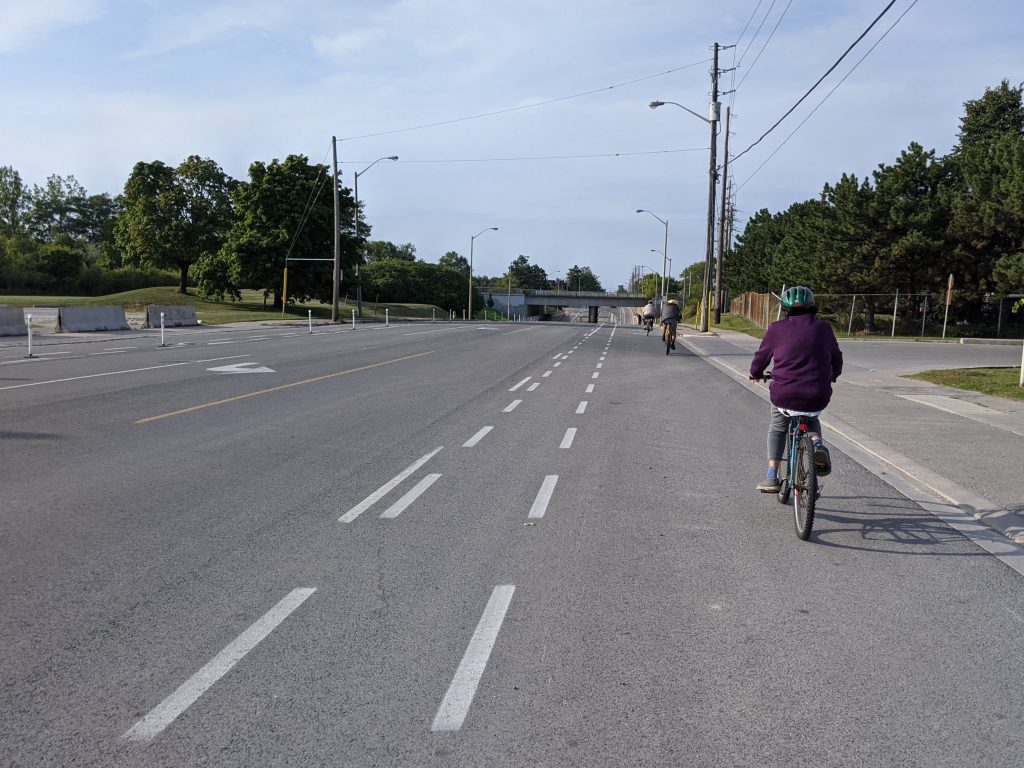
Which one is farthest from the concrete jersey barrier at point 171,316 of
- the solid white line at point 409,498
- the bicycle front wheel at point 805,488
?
the bicycle front wheel at point 805,488

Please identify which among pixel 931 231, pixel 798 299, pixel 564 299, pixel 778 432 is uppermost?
pixel 931 231

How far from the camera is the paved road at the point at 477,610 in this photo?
137 inches

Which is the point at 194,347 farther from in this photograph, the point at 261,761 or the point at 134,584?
the point at 261,761

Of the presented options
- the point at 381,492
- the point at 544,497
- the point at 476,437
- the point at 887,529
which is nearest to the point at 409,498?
the point at 381,492

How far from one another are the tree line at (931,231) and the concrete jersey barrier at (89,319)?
33.4 meters

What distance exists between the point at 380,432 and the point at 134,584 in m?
5.85

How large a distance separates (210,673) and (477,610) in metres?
1.45

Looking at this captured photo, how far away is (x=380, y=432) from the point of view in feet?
35.7

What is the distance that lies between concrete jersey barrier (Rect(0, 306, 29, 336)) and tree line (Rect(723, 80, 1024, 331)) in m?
35.9

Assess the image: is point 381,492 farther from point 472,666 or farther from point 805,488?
point 472,666

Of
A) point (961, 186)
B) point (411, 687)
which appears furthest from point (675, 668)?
point (961, 186)

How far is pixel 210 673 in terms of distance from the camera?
3930 mm

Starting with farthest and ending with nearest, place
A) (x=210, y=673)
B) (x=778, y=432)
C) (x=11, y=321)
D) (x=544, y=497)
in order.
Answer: (x=11, y=321), (x=544, y=497), (x=778, y=432), (x=210, y=673)

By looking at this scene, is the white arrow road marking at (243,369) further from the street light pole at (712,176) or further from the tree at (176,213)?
the tree at (176,213)
